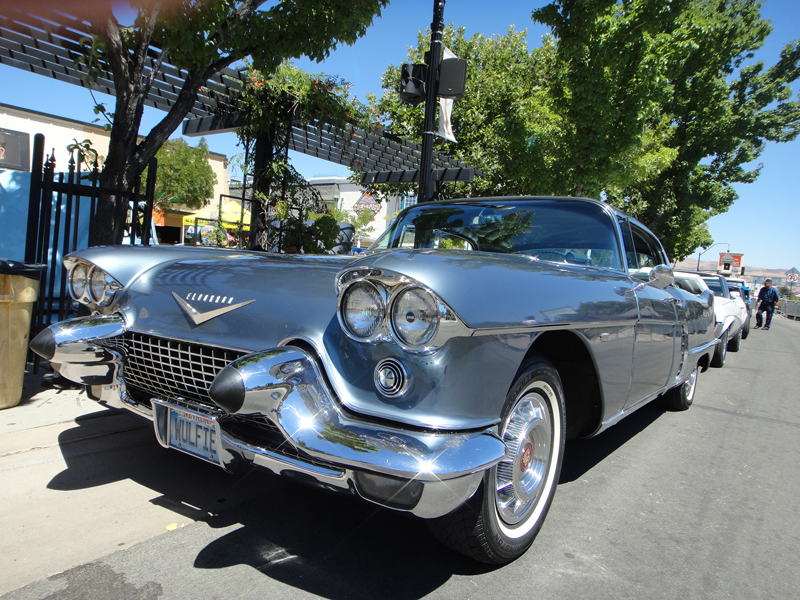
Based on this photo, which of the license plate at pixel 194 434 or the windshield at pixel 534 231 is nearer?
the license plate at pixel 194 434

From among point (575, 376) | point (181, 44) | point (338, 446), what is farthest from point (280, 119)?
point (338, 446)

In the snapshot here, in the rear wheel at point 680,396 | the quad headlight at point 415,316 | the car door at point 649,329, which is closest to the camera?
the quad headlight at point 415,316

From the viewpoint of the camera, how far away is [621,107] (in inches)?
421

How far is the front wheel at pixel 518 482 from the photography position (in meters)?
1.90

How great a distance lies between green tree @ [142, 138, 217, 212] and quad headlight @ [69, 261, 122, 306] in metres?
24.8

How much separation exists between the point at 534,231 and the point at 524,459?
57.0 inches

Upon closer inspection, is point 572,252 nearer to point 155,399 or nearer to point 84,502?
point 155,399

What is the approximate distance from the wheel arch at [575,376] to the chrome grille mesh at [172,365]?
125 centimetres

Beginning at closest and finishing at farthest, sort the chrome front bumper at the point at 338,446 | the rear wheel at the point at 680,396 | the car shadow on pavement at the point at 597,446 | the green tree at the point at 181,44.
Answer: the chrome front bumper at the point at 338,446 < the car shadow on pavement at the point at 597,446 < the green tree at the point at 181,44 < the rear wheel at the point at 680,396

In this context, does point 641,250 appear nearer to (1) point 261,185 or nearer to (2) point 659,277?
(2) point 659,277

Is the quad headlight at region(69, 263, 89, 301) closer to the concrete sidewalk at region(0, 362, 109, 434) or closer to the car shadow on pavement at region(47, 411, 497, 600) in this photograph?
the concrete sidewalk at region(0, 362, 109, 434)

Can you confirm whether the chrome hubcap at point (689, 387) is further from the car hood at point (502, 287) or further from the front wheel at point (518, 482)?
the front wheel at point (518, 482)

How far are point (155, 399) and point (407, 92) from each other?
4.52 m

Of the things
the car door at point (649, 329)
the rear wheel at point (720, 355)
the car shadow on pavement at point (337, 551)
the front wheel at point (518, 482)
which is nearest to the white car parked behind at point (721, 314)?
the rear wheel at point (720, 355)
